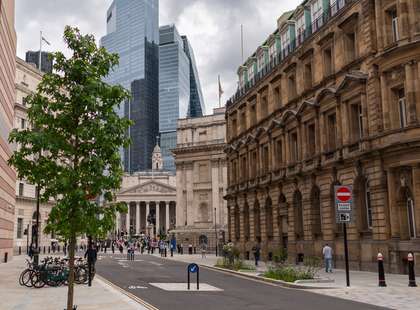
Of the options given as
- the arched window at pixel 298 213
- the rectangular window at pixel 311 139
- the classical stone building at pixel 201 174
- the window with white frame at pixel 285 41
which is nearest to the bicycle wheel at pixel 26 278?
the rectangular window at pixel 311 139

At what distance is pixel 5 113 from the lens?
A: 47719 mm

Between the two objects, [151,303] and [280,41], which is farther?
[280,41]

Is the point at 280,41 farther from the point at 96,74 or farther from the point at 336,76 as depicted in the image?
the point at 96,74

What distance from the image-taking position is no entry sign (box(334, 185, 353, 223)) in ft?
74.2

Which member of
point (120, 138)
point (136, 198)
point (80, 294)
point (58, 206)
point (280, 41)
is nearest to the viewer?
point (58, 206)

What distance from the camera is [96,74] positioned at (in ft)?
42.9

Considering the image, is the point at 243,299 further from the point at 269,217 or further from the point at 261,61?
the point at 261,61

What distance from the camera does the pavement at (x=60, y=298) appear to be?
16.5 meters

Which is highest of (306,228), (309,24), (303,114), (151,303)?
(309,24)

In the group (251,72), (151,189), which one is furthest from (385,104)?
(151,189)

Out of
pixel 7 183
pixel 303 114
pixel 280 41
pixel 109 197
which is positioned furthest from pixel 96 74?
pixel 7 183

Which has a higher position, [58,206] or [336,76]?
[336,76]

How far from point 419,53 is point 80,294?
69.0ft

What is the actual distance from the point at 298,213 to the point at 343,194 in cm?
2005
